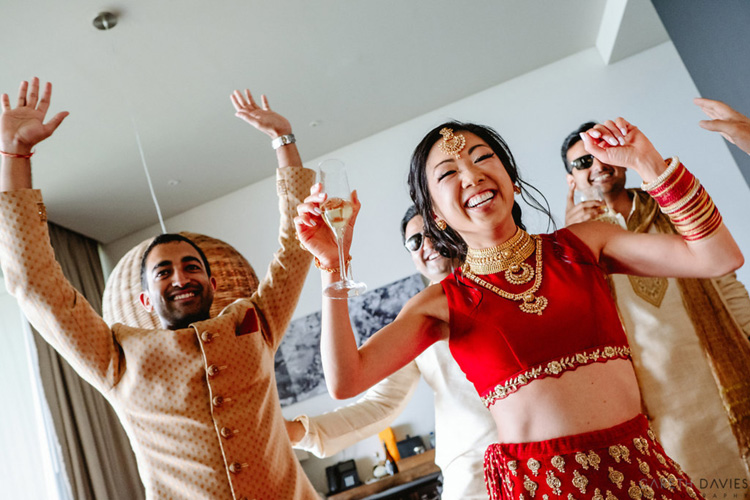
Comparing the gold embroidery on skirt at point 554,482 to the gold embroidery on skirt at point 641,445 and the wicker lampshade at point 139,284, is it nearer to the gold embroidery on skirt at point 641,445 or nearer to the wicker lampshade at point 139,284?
the gold embroidery on skirt at point 641,445

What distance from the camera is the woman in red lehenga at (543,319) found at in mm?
1056

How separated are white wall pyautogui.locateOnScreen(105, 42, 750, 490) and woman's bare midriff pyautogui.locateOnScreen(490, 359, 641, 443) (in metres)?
3.36

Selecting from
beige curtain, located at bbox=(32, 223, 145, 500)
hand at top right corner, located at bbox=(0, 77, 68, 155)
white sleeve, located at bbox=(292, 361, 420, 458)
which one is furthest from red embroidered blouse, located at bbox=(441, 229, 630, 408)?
beige curtain, located at bbox=(32, 223, 145, 500)

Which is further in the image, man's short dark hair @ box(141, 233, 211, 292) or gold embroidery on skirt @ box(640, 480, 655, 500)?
man's short dark hair @ box(141, 233, 211, 292)

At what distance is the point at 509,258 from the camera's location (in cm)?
125

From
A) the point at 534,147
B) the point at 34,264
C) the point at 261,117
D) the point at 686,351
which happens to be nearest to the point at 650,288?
the point at 686,351

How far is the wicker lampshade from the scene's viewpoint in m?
1.76

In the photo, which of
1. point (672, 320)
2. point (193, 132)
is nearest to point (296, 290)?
point (672, 320)

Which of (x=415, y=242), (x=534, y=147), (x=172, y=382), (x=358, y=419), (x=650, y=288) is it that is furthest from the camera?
(x=534, y=147)

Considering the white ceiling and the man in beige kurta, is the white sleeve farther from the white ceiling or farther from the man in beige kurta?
the white ceiling

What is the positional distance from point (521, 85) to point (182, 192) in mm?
3025

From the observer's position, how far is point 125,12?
3.05m

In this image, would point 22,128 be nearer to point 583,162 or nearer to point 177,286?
point 177,286

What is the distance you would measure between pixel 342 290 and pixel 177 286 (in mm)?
901
